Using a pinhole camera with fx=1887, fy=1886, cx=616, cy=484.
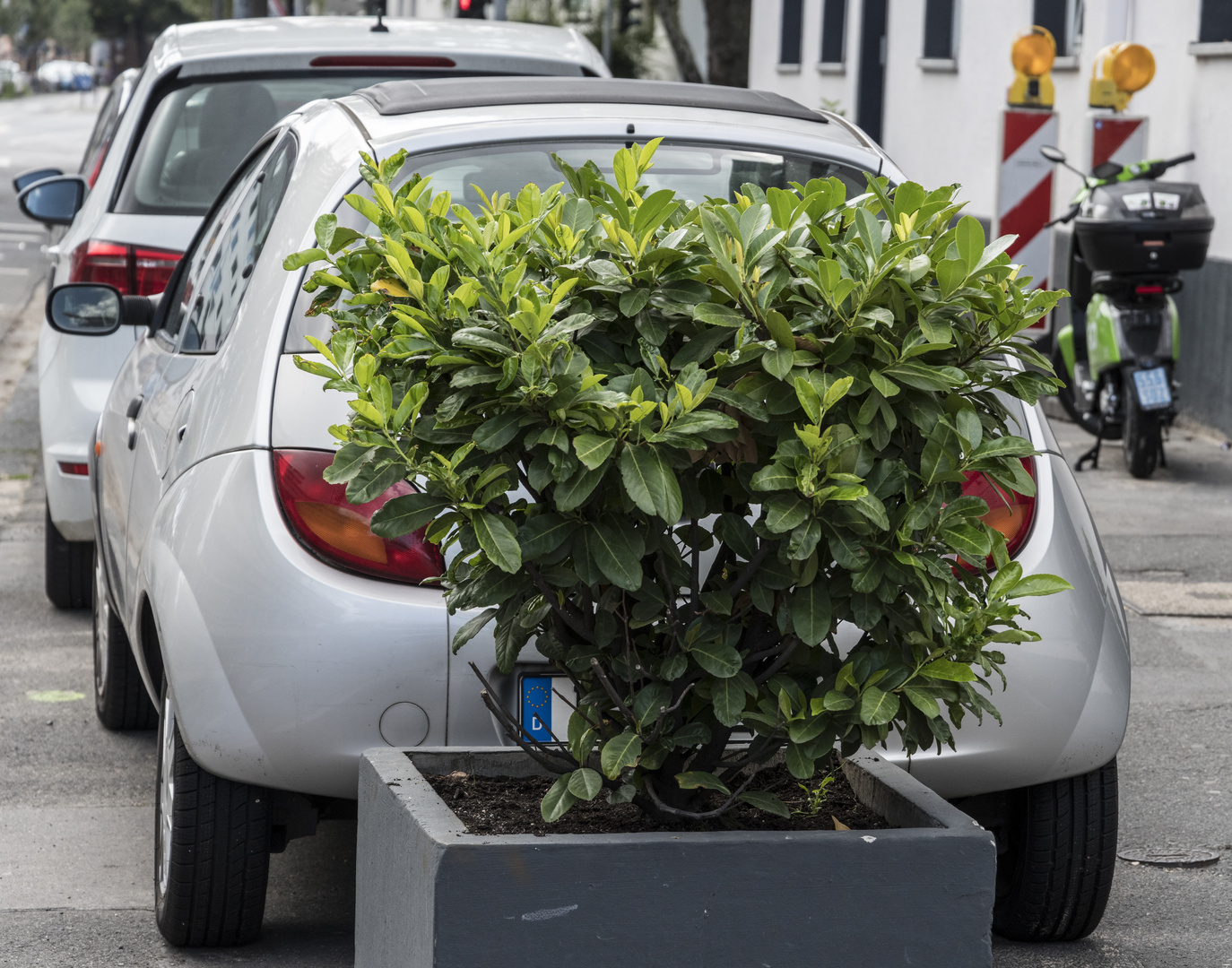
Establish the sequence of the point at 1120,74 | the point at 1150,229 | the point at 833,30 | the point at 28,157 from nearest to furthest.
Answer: the point at 1150,229 → the point at 1120,74 → the point at 833,30 → the point at 28,157

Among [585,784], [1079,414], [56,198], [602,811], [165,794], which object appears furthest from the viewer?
[1079,414]

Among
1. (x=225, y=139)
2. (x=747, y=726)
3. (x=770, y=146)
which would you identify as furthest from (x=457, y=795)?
(x=225, y=139)

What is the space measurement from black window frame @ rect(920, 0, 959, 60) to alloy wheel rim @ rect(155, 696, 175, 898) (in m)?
15.1

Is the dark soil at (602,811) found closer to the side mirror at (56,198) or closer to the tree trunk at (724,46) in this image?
the side mirror at (56,198)

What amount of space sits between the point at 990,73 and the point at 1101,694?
13.5m

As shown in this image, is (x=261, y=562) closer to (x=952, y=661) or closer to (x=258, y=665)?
(x=258, y=665)

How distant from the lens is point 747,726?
8.15 ft

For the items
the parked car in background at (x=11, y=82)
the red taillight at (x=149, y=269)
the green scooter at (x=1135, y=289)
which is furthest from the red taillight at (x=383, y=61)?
the parked car in background at (x=11, y=82)

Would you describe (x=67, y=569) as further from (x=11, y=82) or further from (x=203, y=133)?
(x=11, y=82)

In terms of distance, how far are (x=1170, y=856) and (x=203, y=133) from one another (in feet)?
11.8

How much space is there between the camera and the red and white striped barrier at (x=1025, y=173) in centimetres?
1023

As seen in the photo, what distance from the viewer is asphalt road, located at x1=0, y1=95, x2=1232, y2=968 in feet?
11.8

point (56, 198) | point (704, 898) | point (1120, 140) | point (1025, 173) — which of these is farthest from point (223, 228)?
point (1120, 140)

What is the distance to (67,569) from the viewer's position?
253 inches
